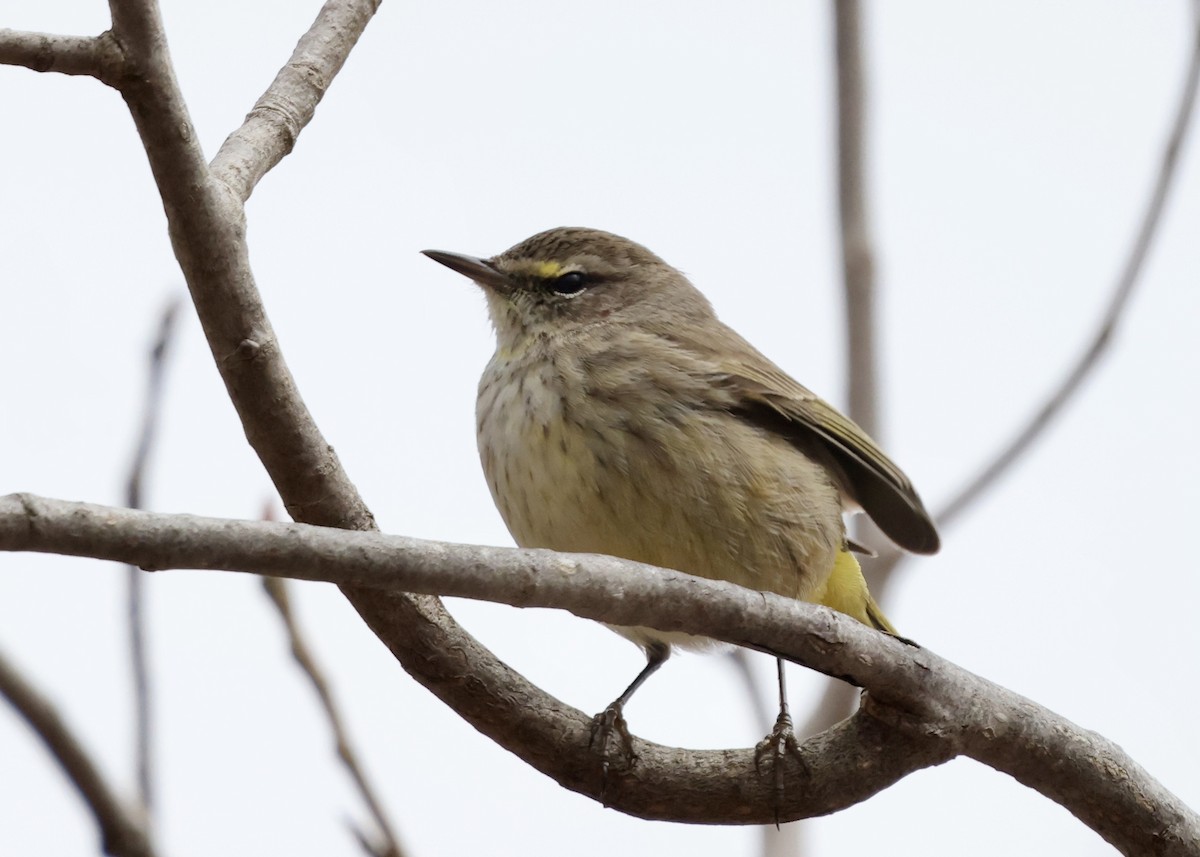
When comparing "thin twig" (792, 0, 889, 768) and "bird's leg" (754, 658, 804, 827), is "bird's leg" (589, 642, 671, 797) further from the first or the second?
"thin twig" (792, 0, 889, 768)

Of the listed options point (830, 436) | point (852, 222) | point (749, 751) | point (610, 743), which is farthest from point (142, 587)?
point (852, 222)

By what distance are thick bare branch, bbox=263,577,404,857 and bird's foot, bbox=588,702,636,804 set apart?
3.62ft

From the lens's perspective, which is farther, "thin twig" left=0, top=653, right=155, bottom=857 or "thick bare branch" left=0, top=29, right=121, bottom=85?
"thick bare branch" left=0, top=29, right=121, bottom=85

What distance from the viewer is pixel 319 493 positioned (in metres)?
3.21

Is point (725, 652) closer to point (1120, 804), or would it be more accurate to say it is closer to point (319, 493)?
point (1120, 804)

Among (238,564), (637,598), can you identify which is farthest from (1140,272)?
(238,564)

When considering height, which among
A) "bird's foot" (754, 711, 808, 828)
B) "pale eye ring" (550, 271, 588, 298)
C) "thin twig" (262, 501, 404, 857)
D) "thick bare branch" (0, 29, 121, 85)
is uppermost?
"thick bare branch" (0, 29, 121, 85)

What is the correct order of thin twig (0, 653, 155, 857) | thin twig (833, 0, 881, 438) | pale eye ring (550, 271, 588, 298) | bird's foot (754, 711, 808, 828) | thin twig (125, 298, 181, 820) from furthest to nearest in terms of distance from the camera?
pale eye ring (550, 271, 588, 298), thin twig (833, 0, 881, 438), bird's foot (754, 711, 808, 828), thin twig (125, 298, 181, 820), thin twig (0, 653, 155, 857)

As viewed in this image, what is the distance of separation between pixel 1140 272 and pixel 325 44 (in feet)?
8.76

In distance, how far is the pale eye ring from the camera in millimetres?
5387

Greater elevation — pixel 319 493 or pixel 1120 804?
pixel 319 493

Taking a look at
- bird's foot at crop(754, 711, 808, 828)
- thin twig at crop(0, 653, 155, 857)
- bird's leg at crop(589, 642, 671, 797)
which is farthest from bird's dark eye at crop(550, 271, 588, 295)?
thin twig at crop(0, 653, 155, 857)

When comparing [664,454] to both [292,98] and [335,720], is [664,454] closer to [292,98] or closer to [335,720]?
[292,98]

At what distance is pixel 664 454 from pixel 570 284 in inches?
51.1
